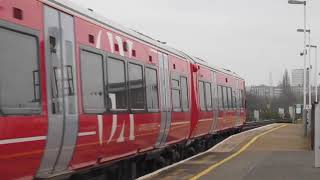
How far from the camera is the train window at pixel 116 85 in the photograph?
9891 millimetres

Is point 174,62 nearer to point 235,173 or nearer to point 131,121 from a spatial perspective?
point 235,173

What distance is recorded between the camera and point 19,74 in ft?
22.2

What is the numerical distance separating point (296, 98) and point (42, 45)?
295 ft

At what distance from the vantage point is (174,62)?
15.6 meters

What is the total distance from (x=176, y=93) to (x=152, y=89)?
267cm

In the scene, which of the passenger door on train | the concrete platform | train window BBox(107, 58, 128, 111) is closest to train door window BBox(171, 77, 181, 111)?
the concrete platform

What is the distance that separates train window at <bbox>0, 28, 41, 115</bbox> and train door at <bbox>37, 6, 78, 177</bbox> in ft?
1.08

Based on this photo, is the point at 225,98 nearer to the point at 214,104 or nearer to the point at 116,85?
the point at 214,104

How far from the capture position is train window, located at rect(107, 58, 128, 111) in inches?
389

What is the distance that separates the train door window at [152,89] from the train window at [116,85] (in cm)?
176

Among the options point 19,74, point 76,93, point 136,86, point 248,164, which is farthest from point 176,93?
point 19,74

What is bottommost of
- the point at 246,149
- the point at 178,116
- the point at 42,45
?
the point at 246,149

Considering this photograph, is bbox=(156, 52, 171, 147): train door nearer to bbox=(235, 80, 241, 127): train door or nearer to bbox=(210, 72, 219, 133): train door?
bbox=(210, 72, 219, 133): train door

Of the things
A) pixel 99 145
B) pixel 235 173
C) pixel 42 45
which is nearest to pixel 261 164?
pixel 235 173
